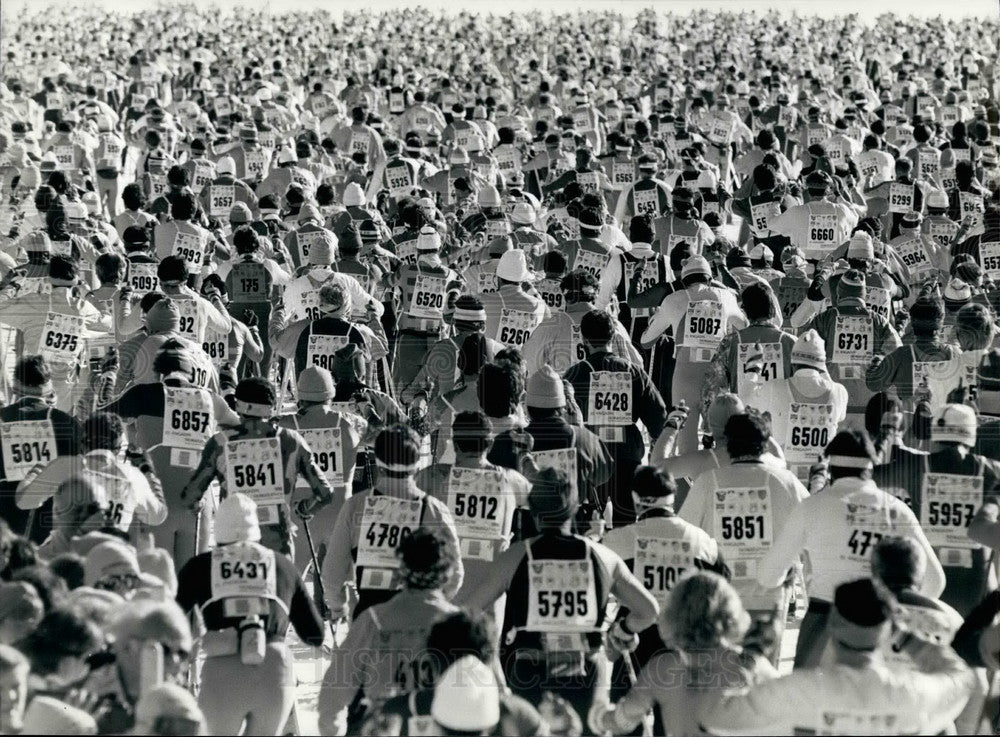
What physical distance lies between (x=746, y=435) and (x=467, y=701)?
2.46 meters

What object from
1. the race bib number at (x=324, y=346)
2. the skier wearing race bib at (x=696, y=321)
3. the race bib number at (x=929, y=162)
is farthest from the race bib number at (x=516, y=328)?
the race bib number at (x=929, y=162)

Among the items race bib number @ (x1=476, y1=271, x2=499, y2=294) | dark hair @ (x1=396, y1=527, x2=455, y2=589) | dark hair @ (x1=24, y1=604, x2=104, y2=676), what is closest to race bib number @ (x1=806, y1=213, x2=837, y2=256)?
race bib number @ (x1=476, y1=271, x2=499, y2=294)

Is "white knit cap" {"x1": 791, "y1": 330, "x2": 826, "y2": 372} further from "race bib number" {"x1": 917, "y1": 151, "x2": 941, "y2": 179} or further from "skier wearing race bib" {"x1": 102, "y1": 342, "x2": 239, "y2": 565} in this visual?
"race bib number" {"x1": 917, "y1": 151, "x2": 941, "y2": 179}

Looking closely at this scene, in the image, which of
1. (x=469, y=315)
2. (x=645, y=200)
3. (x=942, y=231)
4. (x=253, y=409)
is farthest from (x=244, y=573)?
(x=645, y=200)

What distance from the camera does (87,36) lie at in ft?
156

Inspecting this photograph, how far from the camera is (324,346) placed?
9.59m

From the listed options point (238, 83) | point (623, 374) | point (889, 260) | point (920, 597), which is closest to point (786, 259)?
point (889, 260)

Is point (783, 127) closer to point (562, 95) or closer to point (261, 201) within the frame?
point (562, 95)

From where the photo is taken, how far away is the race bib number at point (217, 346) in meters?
10.6

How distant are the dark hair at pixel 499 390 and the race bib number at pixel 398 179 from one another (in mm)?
9249

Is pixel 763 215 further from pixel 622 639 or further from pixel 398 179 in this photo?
pixel 622 639

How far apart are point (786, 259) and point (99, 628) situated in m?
8.49

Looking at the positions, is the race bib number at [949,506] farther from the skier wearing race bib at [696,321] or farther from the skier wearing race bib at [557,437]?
the skier wearing race bib at [696,321]

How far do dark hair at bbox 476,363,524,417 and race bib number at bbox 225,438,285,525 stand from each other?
3.22 feet
